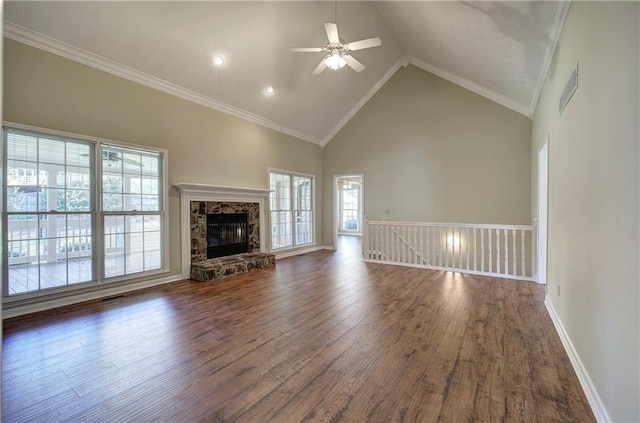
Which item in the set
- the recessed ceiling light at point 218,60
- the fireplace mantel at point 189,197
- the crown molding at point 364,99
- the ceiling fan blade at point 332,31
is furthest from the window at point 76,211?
the crown molding at point 364,99

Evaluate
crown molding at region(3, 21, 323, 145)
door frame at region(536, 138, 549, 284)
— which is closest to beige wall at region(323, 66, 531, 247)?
door frame at region(536, 138, 549, 284)

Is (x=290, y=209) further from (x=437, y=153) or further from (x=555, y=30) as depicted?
(x=555, y=30)

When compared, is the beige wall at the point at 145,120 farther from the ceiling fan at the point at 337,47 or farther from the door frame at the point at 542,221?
the door frame at the point at 542,221

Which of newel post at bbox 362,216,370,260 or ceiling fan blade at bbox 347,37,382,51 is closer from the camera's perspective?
ceiling fan blade at bbox 347,37,382,51

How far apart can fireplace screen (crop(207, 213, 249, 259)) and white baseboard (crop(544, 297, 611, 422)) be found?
512cm

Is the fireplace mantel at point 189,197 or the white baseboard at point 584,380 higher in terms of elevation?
the fireplace mantel at point 189,197

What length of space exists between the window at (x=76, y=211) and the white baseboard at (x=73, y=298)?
152mm

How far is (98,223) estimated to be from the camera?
412cm

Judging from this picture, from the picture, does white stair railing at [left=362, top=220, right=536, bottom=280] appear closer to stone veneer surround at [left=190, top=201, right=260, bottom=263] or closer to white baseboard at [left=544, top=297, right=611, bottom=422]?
white baseboard at [left=544, top=297, right=611, bottom=422]

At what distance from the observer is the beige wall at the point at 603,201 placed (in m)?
1.59

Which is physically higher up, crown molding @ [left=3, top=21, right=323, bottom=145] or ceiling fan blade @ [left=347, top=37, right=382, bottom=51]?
ceiling fan blade @ [left=347, top=37, right=382, bottom=51]

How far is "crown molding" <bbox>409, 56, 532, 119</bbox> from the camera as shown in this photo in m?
5.86

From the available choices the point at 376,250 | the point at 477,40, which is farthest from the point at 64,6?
the point at 376,250

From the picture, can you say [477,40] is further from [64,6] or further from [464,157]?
[64,6]
